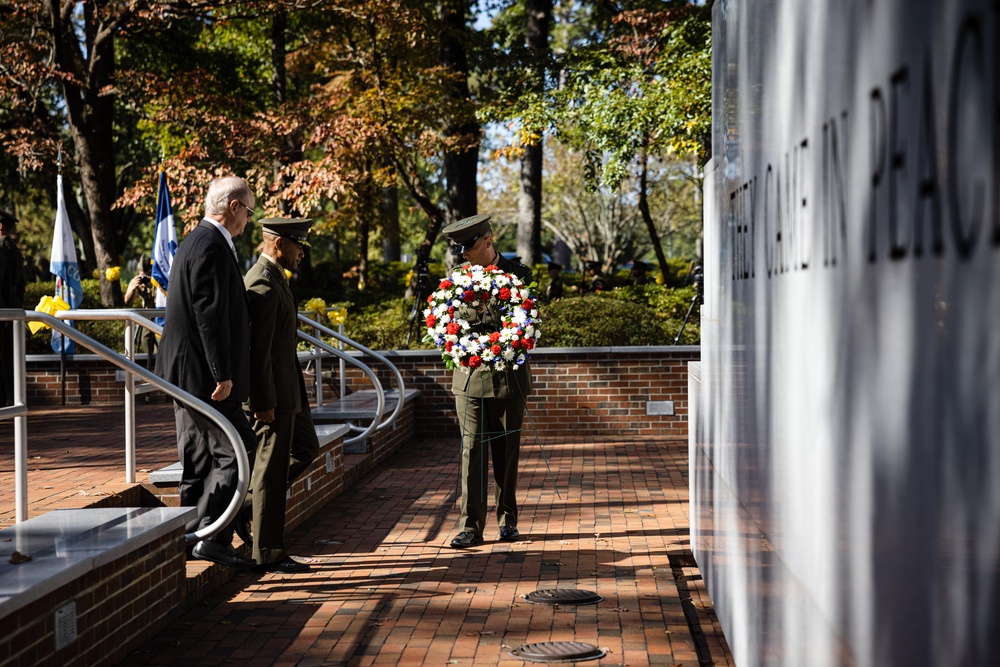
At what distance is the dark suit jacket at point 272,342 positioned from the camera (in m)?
6.43

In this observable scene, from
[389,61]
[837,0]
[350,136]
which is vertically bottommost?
[837,0]

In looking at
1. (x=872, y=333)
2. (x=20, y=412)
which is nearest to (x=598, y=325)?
(x=20, y=412)

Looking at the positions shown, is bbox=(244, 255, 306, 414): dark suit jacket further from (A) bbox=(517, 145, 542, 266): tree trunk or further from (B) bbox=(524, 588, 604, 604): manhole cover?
(A) bbox=(517, 145, 542, 266): tree trunk

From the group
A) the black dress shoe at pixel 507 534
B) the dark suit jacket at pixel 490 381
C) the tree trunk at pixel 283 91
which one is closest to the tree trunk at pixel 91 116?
the tree trunk at pixel 283 91

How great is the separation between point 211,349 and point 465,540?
7.54 feet

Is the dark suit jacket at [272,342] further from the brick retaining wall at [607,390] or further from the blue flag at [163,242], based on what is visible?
the blue flag at [163,242]

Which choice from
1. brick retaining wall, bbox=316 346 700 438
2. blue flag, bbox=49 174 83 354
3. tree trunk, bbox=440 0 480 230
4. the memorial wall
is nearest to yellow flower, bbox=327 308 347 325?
brick retaining wall, bbox=316 346 700 438

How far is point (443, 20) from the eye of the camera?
1995 centimetres

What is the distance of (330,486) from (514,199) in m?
41.3

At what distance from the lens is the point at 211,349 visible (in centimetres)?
599

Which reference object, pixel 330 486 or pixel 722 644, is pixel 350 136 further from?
pixel 722 644

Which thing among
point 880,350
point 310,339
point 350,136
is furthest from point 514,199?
point 880,350

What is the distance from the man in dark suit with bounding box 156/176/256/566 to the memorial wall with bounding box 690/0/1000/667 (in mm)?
2930

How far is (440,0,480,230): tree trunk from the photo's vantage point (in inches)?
730
